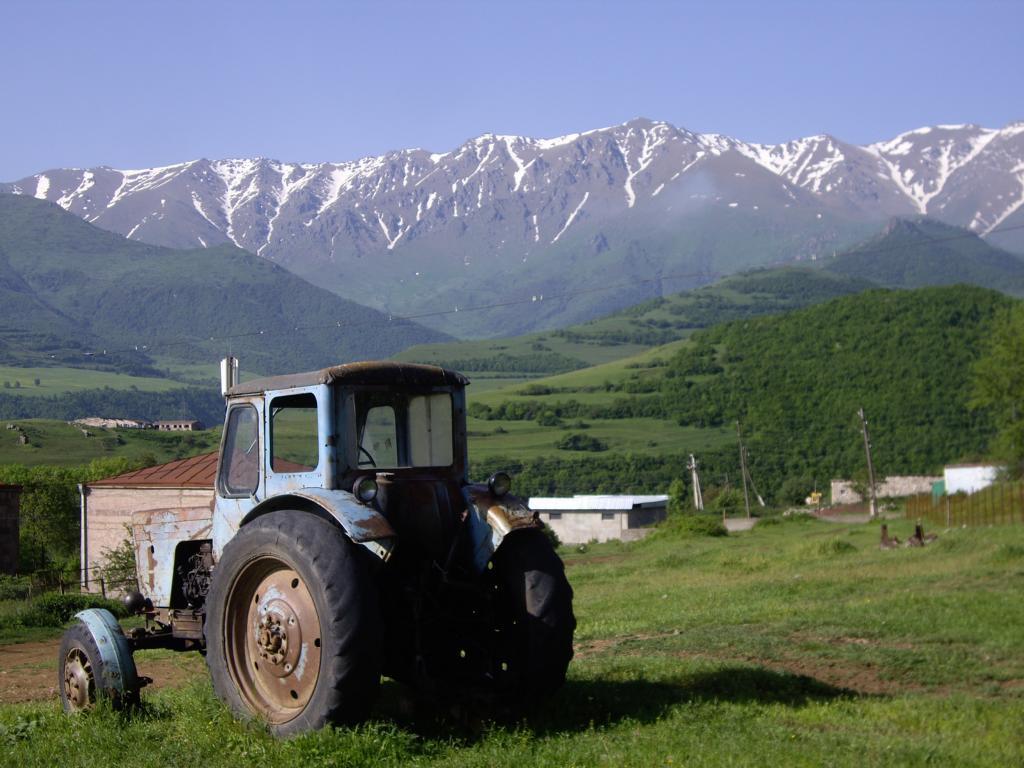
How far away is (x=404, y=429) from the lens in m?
9.85

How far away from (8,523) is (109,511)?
10.6ft

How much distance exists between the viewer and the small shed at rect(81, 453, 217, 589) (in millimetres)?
38219

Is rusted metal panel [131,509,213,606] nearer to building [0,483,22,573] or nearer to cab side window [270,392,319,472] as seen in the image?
cab side window [270,392,319,472]

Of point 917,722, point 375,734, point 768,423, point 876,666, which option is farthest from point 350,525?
point 768,423

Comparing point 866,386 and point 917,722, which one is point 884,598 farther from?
point 866,386

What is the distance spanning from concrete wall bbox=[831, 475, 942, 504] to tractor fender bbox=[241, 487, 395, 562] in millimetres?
88311

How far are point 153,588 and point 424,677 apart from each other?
3.05 meters

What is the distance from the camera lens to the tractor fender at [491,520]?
9102 millimetres

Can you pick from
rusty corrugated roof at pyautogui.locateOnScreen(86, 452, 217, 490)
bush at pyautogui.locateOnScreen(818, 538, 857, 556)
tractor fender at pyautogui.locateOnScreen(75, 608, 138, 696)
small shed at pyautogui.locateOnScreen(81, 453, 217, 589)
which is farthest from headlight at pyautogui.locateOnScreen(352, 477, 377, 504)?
small shed at pyautogui.locateOnScreen(81, 453, 217, 589)

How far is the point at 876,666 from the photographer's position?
12.3 metres

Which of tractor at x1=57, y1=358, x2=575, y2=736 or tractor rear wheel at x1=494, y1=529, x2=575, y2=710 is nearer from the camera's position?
tractor at x1=57, y1=358, x2=575, y2=736

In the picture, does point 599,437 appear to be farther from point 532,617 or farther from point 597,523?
point 532,617

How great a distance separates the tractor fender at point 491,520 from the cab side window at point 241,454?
1782 millimetres

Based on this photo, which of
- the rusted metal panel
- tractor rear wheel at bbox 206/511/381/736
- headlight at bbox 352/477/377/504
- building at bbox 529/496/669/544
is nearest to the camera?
tractor rear wheel at bbox 206/511/381/736
